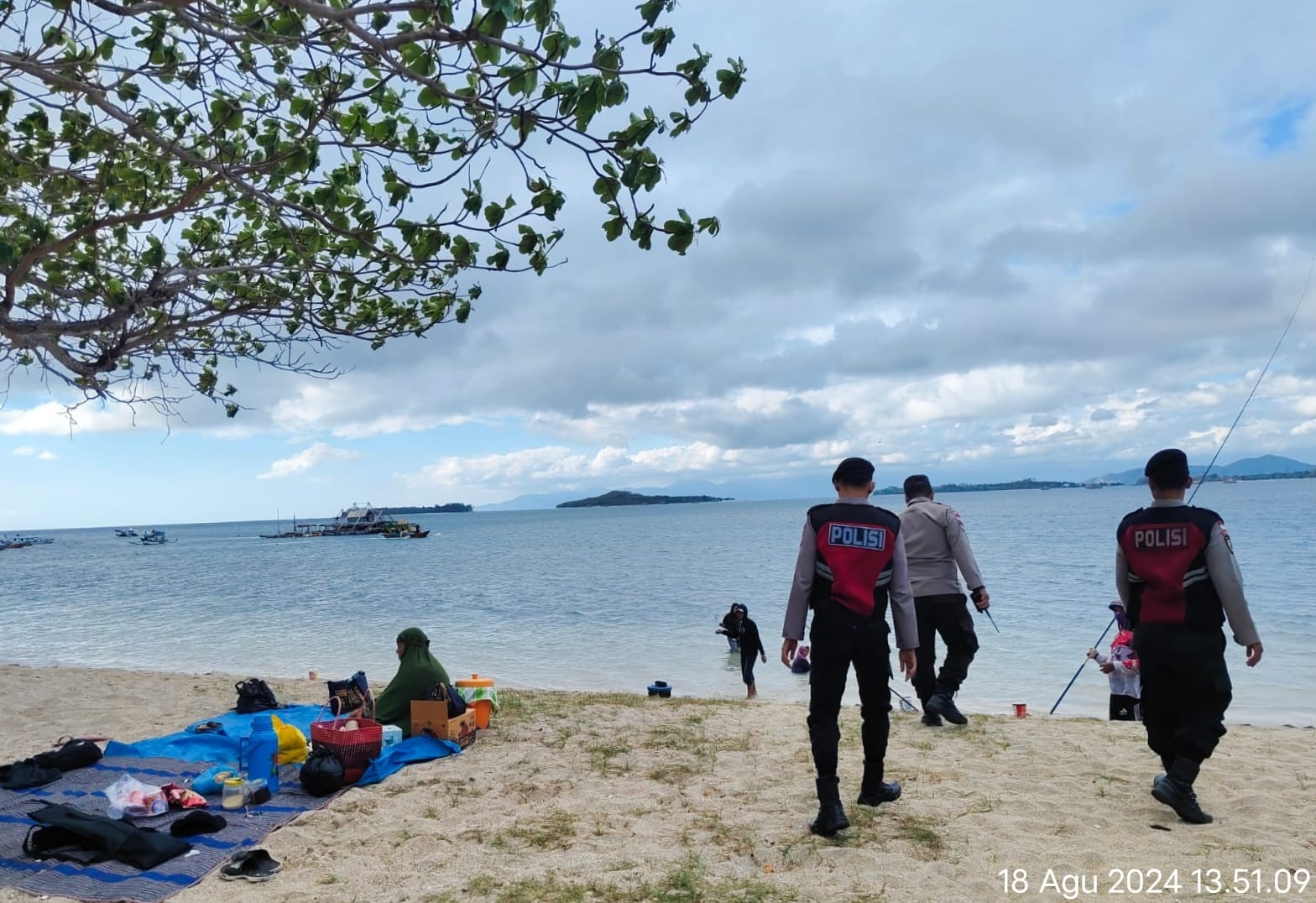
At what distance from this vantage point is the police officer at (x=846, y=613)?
4.66 meters

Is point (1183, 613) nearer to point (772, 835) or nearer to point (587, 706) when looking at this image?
point (772, 835)

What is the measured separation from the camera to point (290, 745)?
6508mm

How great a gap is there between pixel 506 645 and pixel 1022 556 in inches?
1286

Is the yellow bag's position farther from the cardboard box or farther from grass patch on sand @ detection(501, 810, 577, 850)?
grass patch on sand @ detection(501, 810, 577, 850)

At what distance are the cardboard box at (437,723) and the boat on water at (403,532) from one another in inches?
3677

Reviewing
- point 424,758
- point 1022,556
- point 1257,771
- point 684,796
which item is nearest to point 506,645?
point 424,758

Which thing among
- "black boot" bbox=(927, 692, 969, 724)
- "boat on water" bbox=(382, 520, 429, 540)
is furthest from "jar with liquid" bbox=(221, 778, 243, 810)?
"boat on water" bbox=(382, 520, 429, 540)

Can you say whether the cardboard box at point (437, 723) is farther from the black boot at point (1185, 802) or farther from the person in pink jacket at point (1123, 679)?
the person in pink jacket at point (1123, 679)

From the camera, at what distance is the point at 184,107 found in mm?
5441

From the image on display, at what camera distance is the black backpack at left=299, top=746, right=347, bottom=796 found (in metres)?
5.73

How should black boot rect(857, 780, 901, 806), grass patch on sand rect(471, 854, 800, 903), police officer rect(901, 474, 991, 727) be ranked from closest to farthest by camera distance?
grass patch on sand rect(471, 854, 800, 903) < black boot rect(857, 780, 901, 806) < police officer rect(901, 474, 991, 727)

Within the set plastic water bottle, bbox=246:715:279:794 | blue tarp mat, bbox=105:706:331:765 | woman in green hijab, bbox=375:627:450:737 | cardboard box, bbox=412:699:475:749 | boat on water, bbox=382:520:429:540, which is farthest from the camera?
boat on water, bbox=382:520:429:540

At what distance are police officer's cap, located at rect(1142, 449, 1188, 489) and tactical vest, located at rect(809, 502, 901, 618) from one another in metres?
1.58

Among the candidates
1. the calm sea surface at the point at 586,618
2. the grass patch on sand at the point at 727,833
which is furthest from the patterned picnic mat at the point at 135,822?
the calm sea surface at the point at 586,618
